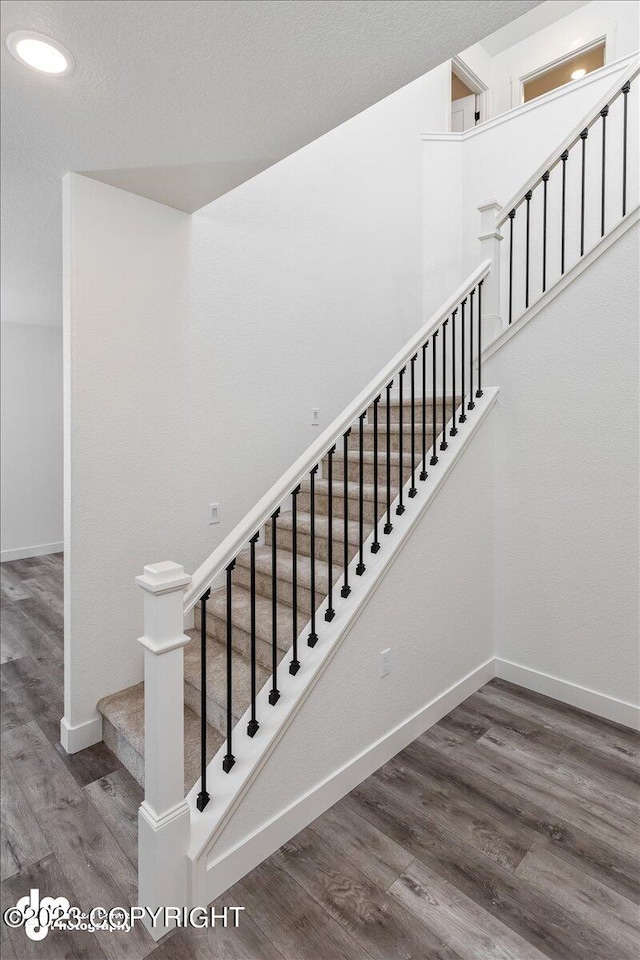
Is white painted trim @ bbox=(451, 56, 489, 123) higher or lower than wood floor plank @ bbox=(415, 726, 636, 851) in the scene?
higher

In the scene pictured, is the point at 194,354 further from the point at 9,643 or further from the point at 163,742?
the point at 9,643

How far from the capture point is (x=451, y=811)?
Answer: 1905mm

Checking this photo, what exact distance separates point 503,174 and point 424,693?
4565mm

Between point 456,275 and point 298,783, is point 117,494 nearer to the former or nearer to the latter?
point 298,783

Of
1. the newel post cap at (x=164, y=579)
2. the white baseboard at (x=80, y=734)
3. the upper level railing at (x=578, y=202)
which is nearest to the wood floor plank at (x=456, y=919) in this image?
the newel post cap at (x=164, y=579)

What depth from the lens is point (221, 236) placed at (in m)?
2.81

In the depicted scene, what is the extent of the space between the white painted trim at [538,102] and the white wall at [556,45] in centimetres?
37

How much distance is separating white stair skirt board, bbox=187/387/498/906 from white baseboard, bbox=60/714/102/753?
35.8 inches

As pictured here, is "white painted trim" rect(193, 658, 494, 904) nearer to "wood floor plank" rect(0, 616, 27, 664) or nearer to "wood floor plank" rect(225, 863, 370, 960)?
"wood floor plank" rect(225, 863, 370, 960)

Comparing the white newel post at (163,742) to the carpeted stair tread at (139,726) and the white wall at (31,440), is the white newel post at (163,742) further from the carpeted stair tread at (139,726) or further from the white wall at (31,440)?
the white wall at (31,440)

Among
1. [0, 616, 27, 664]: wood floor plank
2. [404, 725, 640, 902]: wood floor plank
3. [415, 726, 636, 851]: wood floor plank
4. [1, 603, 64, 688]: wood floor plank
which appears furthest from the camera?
[0, 616, 27, 664]: wood floor plank

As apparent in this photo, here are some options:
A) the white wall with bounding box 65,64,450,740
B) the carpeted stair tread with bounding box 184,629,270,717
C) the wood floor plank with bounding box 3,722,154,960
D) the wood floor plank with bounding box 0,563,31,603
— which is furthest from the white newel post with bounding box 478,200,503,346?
the wood floor plank with bounding box 0,563,31,603

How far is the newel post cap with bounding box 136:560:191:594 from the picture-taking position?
1383 millimetres

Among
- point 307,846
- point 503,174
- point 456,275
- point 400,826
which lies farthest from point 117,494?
point 503,174
